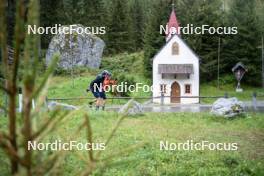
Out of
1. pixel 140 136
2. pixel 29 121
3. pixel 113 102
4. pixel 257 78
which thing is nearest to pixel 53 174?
pixel 29 121

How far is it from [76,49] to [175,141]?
30159 millimetres

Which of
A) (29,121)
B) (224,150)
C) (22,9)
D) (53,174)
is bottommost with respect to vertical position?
(224,150)

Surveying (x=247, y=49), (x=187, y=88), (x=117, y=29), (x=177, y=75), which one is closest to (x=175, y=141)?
(x=177, y=75)

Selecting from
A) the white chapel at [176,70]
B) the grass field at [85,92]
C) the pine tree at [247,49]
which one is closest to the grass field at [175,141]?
the grass field at [85,92]

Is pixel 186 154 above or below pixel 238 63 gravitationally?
below

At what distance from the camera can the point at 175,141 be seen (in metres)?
12.5

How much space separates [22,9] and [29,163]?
0.73m

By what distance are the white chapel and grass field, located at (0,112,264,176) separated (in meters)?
16.3

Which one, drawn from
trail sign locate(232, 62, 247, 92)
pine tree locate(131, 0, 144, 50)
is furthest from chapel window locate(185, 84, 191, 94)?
pine tree locate(131, 0, 144, 50)

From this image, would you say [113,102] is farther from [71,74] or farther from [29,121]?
[29,121]

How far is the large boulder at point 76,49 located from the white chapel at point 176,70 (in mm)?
8669

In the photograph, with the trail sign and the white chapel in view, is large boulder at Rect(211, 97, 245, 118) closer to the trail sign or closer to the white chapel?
the white chapel

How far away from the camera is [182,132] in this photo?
47.5 feet

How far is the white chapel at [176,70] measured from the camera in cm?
3556
